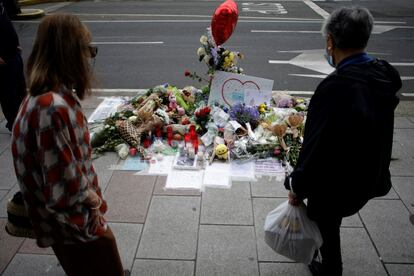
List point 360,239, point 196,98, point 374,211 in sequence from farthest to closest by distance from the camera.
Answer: point 196,98 → point 374,211 → point 360,239

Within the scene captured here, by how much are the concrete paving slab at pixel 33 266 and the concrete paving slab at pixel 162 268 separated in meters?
0.58

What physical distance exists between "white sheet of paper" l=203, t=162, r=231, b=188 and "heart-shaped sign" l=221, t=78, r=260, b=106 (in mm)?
1289

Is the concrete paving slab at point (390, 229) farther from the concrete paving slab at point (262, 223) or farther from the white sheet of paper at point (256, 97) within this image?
the white sheet of paper at point (256, 97)

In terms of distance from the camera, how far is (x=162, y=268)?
9.39ft

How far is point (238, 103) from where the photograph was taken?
5.17 metres

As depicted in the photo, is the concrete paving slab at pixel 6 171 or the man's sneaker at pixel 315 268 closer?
the man's sneaker at pixel 315 268

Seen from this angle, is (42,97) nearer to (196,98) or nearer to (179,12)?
(196,98)

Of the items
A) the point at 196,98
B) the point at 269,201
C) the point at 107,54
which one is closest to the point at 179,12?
the point at 107,54

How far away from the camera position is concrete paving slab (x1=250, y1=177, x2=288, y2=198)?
3.75 meters

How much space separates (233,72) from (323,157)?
3375 millimetres

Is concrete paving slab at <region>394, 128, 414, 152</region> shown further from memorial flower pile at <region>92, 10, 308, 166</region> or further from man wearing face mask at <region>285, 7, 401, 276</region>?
man wearing face mask at <region>285, 7, 401, 276</region>

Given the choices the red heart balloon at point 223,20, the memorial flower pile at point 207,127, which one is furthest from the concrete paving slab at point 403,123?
the red heart balloon at point 223,20

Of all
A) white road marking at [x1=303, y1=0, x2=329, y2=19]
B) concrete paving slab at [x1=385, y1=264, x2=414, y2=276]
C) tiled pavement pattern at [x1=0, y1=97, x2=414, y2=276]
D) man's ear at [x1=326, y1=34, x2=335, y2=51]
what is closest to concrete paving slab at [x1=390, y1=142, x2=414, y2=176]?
tiled pavement pattern at [x1=0, y1=97, x2=414, y2=276]

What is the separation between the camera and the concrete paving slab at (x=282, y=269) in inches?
111
